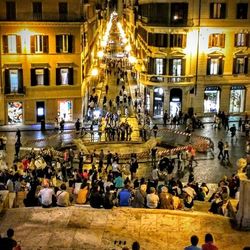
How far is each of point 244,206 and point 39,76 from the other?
39519mm

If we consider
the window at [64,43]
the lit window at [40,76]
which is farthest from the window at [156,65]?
the lit window at [40,76]

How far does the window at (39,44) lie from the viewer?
2175 inches

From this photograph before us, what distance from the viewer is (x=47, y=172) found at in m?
33.7

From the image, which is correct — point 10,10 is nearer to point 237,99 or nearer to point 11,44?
point 11,44

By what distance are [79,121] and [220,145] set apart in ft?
55.7

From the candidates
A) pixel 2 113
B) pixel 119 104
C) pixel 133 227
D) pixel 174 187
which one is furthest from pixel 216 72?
pixel 133 227

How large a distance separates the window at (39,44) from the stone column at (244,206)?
38869 mm

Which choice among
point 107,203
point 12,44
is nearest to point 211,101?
point 12,44

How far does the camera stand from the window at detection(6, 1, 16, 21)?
5422 cm

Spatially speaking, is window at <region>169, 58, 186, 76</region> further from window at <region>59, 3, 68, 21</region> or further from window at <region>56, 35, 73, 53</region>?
window at <region>59, 3, 68, 21</region>

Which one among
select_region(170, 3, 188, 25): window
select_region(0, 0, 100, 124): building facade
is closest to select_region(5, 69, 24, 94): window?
select_region(0, 0, 100, 124): building facade

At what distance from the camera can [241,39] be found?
61.2 meters

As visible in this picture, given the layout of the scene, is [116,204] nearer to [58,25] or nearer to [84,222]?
[84,222]

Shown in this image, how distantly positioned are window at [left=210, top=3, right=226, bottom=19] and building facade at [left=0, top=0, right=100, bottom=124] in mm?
13393
